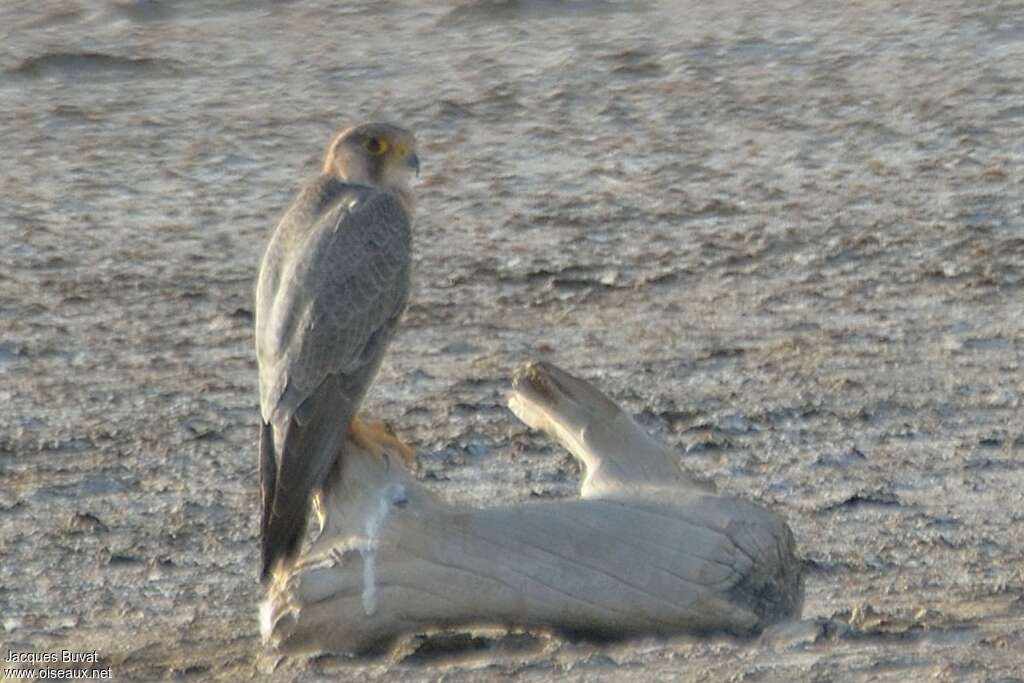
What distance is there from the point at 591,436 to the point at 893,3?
6.25m

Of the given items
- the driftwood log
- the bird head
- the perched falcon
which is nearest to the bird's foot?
the perched falcon

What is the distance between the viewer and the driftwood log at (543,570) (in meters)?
5.20

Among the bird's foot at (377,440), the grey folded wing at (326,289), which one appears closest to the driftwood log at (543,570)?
the bird's foot at (377,440)

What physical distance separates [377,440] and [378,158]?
1.01 m

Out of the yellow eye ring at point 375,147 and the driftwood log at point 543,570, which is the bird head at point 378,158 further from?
the driftwood log at point 543,570

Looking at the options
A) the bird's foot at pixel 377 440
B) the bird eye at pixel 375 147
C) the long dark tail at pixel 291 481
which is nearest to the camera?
the long dark tail at pixel 291 481

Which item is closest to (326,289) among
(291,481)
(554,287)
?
(291,481)

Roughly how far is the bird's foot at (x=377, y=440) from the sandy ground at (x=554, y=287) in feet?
1.78

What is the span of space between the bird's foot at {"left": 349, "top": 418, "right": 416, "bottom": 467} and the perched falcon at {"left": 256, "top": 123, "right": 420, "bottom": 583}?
3cm

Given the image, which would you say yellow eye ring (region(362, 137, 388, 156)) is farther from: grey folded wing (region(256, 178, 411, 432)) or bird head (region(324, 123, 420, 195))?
grey folded wing (region(256, 178, 411, 432))

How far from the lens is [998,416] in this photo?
7355 mm

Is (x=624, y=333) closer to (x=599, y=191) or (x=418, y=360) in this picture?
(x=418, y=360)

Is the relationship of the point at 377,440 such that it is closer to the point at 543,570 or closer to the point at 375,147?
the point at 543,570

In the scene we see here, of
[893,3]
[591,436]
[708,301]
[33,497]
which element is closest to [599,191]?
[708,301]
